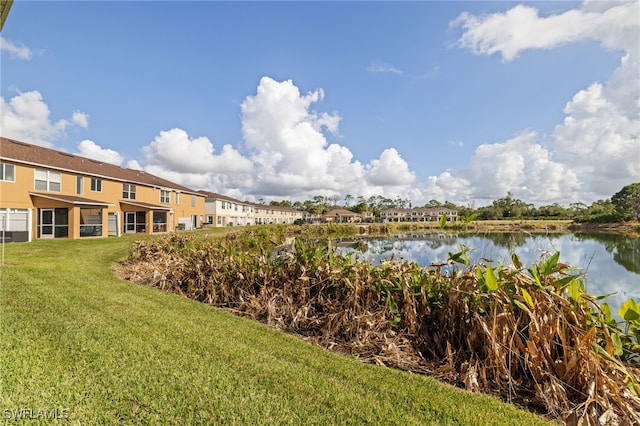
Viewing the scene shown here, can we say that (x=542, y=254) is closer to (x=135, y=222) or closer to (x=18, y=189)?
(x=18, y=189)

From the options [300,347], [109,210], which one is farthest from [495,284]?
[109,210]

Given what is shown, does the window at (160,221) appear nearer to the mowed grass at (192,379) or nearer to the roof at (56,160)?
the roof at (56,160)

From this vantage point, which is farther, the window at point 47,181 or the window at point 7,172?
A: the window at point 47,181

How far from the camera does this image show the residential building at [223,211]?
48.6m

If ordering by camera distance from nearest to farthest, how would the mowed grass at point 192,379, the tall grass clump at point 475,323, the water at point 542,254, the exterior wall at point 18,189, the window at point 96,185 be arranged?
the mowed grass at point 192,379
the tall grass clump at point 475,323
the water at point 542,254
the exterior wall at point 18,189
the window at point 96,185

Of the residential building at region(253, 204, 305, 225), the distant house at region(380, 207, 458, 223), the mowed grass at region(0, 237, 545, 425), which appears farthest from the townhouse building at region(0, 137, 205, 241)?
the distant house at region(380, 207, 458, 223)

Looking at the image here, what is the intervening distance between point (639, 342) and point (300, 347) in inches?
171

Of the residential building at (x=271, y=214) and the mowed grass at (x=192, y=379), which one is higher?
the residential building at (x=271, y=214)

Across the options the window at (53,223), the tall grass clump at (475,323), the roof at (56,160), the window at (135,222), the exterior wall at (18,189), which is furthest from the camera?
the window at (135,222)

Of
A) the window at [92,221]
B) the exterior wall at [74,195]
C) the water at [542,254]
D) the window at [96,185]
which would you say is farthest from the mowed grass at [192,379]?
the window at [96,185]

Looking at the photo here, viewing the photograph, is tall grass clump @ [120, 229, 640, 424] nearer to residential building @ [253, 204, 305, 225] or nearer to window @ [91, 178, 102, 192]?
window @ [91, 178, 102, 192]

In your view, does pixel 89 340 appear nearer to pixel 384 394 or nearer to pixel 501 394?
pixel 384 394

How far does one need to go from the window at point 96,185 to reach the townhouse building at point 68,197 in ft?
0.08

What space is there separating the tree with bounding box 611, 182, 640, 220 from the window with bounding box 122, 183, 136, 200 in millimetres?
72942
